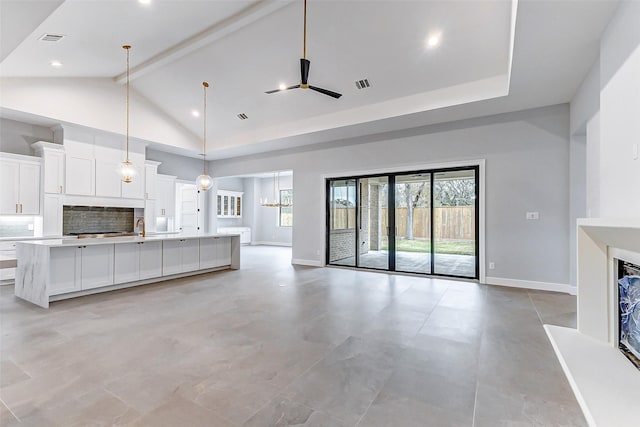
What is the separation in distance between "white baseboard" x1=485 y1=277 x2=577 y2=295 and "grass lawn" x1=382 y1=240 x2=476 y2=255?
0.61 m

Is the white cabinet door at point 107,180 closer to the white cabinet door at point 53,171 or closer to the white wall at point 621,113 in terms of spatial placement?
the white cabinet door at point 53,171

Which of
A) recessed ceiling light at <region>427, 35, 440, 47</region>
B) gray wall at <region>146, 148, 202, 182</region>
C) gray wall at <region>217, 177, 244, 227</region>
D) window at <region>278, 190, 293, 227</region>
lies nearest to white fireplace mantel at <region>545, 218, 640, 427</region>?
recessed ceiling light at <region>427, 35, 440, 47</region>

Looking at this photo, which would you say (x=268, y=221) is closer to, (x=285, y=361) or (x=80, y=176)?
(x=80, y=176)

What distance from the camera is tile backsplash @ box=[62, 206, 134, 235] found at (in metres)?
6.81

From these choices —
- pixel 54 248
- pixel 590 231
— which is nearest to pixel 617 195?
pixel 590 231

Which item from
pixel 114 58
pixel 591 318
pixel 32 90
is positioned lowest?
pixel 591 318

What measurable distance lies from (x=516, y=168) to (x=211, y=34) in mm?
5563

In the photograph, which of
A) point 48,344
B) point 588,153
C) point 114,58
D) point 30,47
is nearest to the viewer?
point 48,344

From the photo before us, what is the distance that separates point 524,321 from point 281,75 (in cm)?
534

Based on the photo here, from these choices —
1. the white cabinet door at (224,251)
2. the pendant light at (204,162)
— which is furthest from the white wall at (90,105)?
the white cabinet door at (224,251)

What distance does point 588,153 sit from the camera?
4121mm

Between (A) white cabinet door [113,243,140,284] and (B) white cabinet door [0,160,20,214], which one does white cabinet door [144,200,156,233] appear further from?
(A) white cabinet door [113,243,140,284]

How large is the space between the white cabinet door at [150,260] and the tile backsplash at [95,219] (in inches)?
115

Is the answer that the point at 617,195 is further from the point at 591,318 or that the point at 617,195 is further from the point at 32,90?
the point at 32,90
